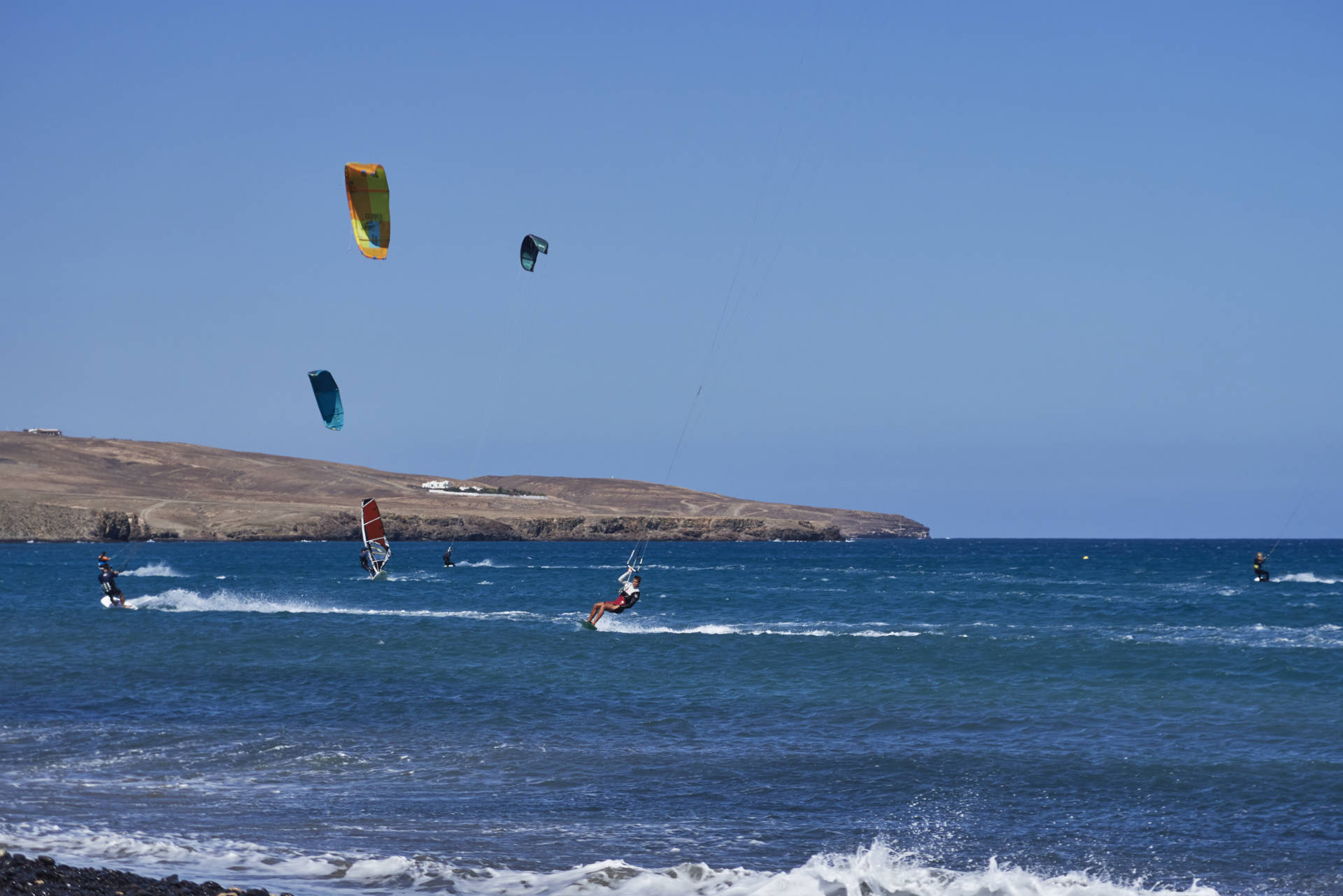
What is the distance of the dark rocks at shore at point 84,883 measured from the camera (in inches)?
277

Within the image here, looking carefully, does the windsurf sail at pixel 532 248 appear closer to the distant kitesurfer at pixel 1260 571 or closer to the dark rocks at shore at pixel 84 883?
the dark rocks at shore at pixel 84 883

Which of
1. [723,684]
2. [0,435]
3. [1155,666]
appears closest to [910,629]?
[1155,666]

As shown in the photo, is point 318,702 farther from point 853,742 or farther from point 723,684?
point 853,742

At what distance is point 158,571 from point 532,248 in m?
42.3

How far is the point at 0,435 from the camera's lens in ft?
395

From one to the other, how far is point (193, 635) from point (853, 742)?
1701 centimetres

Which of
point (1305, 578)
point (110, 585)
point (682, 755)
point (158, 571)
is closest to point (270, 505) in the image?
point (158, 571)

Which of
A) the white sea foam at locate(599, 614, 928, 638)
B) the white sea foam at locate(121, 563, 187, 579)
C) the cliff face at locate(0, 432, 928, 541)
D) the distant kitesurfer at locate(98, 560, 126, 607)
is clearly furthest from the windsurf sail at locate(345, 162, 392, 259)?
the cliff face at locate(0, 432, 928, 541)

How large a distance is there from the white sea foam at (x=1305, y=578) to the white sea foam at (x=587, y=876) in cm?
4997

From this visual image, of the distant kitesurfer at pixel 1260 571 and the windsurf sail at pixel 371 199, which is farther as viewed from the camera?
the distant kitesurfer at pixel 1260 571

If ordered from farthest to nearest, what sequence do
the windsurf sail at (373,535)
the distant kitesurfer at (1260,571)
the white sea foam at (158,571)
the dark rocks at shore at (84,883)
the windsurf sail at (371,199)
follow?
the white sea foam at (158,571)
the distant kitesurfer at (1260,571)
the windsurf sail at (373,535)
the windsurf sail at (371,199)
the dark rocks at shore at (84,883)

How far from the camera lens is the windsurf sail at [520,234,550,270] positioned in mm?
21062

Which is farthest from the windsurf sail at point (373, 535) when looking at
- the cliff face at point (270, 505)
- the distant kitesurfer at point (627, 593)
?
the cliff face at point (270, 505)

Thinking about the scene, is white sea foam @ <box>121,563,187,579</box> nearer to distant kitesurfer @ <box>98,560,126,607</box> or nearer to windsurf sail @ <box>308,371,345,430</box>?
distant kitesurfer @ <box>98,560,126,607</box>
